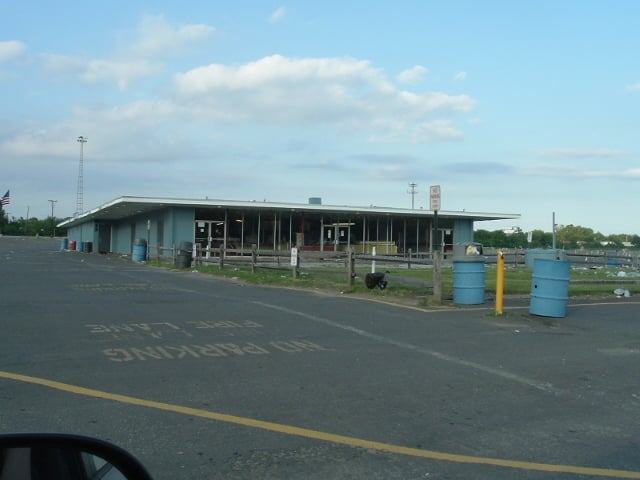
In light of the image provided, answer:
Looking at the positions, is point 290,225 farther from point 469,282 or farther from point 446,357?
point 446,357

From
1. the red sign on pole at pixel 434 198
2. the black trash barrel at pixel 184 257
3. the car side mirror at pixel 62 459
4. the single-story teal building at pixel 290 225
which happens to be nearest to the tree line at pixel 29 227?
the single-story teal building at pixel 290 225

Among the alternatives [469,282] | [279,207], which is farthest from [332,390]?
[279,207]

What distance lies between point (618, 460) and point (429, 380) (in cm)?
269

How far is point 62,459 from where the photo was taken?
7.45 ft

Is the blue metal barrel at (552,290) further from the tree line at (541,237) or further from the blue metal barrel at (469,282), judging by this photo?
the tree line at (541,237)

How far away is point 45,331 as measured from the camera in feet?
33.8

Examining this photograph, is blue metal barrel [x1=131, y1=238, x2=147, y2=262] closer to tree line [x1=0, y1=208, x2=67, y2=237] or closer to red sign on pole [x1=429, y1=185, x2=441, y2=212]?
red sign on pole [x1=429, y1=185, x2=441, y2=212]

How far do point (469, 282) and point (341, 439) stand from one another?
1000 cm

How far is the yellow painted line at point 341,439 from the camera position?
4.90 m

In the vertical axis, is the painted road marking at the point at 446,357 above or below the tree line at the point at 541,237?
below

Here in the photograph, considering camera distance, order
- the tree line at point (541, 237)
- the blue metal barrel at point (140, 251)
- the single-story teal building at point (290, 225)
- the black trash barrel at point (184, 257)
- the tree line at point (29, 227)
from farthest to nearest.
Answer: the tree line at point (29, 227) < the tree line at point (541, 237) < the blue metal barrel at point (140, 251) < the single-story teal building at point (290, 225) < the black trash barrel at point (184, 257)

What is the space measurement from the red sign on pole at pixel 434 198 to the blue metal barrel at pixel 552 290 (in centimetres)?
262

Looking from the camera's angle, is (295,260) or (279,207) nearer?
(295,260)

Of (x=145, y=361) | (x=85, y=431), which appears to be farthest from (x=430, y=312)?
(x=85, y=431)
